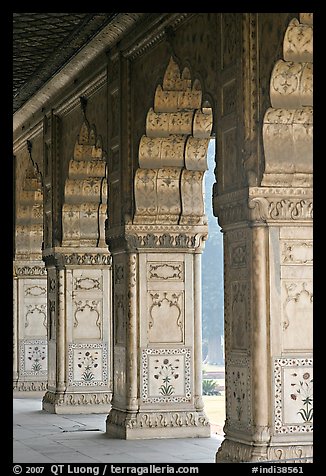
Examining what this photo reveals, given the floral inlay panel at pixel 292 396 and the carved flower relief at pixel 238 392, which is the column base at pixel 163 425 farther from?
the floral inlay panel at pixel 292 396

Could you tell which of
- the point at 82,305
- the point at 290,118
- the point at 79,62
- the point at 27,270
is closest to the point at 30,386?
the point at 27,270

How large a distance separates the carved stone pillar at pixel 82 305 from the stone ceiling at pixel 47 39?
1.75m

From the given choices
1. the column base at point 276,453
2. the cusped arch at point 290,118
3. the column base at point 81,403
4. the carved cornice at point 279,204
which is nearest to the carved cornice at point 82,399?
the column base at point 81,403

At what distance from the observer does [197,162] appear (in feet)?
38.2

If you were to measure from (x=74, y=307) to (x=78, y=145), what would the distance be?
2461 millimetres

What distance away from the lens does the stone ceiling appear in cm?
1129

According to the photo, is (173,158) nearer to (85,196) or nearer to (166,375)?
(166,375)

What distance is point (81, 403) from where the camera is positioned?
49.1 ft

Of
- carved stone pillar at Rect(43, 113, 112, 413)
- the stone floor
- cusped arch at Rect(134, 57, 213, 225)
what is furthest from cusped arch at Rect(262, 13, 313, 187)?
carved stone pillar at Rect(43, 113, 112, 413)

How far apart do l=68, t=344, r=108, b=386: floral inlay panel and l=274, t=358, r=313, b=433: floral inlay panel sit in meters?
7.06

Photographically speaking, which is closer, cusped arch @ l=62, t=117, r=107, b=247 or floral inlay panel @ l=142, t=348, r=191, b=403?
floral inlay panel @ l=142, t=348, r=191, b=403

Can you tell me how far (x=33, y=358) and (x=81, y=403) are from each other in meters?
3.96

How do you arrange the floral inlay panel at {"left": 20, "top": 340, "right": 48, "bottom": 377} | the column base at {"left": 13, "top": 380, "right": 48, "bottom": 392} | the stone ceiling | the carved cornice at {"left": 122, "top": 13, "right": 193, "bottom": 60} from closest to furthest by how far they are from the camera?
the carved cornice at {"left": 122, "top": 13, "right": 193, "bottom": 60}
the stone ceiling
the column base at {"left": 13, "top": 380, "right": 48, "bottom": 392}
the floral inlay panel at {"left": 20, "top": 340, "right": 48, "bottom": 377}

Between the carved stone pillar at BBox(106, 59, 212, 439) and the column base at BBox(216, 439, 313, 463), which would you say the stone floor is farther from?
the column base at BBox(216, 439, 313, 463)
